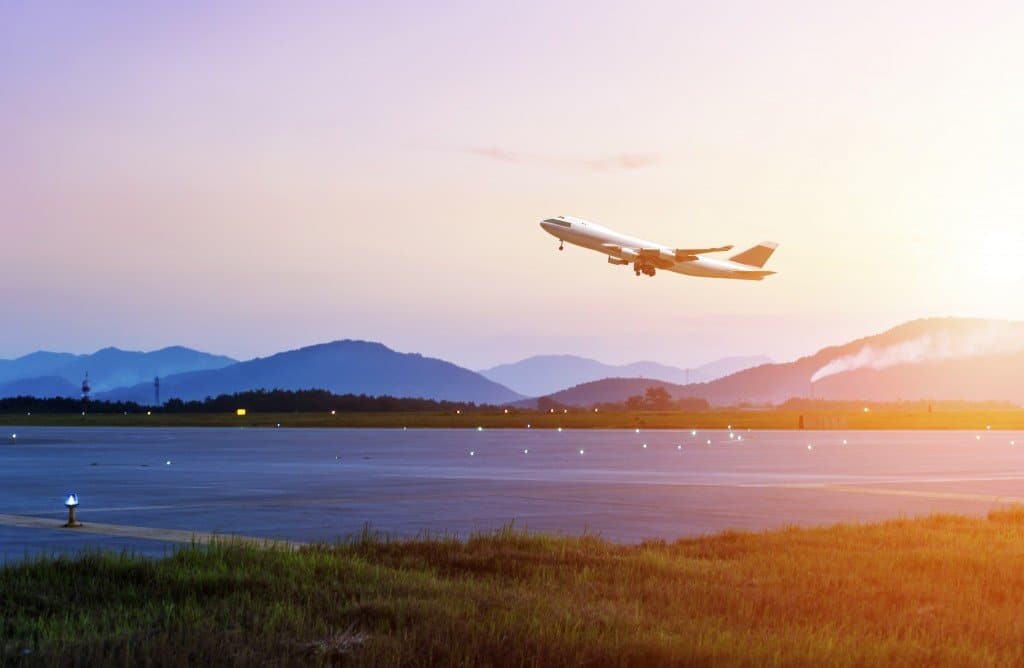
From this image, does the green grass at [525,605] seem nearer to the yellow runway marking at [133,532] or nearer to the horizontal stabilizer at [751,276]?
the yellow runway marking at [133,532]

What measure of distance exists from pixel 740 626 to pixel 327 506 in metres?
18.1

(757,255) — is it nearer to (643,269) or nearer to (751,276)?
(751,276)

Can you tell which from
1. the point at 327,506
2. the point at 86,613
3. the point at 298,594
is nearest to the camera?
the point at 86,613

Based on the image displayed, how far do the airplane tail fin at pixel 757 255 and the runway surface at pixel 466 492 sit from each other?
52.3m

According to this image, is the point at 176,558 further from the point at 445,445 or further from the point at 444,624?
the point at 445,445

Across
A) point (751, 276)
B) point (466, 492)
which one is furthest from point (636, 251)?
point (466, 492)

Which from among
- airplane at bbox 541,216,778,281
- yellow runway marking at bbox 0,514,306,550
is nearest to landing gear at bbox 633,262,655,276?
airplane at bbox 541,216,778,281

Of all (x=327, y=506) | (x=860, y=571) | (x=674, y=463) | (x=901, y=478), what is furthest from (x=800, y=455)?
(x=860, y=571)

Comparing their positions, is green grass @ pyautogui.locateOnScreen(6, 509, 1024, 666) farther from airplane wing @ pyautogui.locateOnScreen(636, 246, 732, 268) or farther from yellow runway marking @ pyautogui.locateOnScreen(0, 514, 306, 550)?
airplane wing @ pyautogui.locateOnScreen(636, 246, 732, 268)

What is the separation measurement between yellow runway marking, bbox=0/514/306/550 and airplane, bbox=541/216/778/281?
213 feet

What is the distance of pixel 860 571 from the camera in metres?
17.5

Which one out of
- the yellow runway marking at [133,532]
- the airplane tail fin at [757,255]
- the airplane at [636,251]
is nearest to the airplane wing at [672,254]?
the airplane at [636,251]

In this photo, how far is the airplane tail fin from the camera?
114 m

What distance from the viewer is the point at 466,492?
1374 inches
